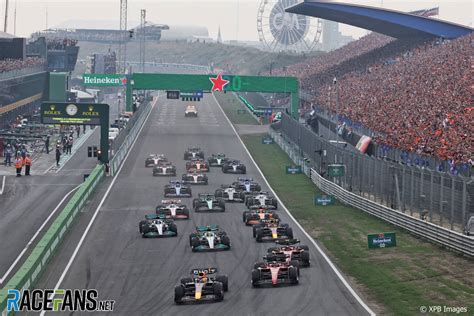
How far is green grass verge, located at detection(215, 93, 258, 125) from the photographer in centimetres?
10594

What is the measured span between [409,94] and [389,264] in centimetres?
4055

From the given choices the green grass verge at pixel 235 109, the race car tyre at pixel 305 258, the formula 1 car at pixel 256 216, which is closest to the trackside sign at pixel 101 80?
the green grass verge at pixel 235 109

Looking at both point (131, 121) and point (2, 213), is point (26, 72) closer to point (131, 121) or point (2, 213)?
point (131, 121)

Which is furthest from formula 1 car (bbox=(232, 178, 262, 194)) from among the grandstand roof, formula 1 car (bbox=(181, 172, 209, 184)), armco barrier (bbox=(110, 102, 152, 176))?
the grandstand roof

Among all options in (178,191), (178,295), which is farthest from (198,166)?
(178,295)

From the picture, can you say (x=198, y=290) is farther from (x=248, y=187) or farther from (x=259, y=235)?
(x=248, y=187)

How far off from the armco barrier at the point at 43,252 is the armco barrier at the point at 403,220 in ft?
40.4

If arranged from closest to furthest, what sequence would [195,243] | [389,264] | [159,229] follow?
[389,264] → [195,243] → [159,229]

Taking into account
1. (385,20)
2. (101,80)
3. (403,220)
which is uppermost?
(385,20)

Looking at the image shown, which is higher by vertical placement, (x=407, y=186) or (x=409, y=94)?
(x=409, y=94)

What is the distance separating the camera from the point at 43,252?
31.2 meters

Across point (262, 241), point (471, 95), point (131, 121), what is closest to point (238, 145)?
point (131, 121)

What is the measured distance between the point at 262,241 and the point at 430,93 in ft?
107

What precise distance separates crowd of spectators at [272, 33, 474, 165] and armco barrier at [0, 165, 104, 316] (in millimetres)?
15837
